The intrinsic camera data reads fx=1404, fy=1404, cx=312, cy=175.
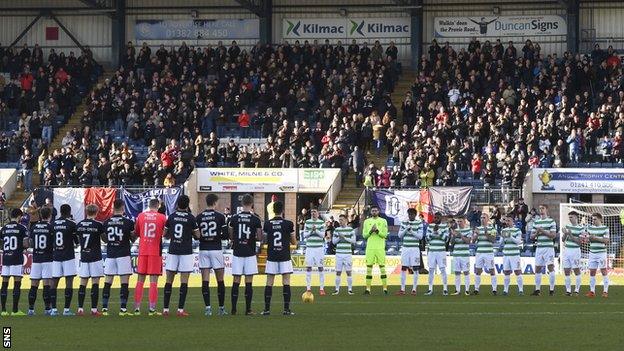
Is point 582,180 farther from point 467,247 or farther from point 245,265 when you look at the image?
point 245,265

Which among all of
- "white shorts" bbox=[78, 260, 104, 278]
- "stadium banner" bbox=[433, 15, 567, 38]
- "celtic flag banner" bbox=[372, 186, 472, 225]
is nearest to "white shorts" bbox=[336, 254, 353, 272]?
"white shorts" bbox=[78, 260, 104, 278]

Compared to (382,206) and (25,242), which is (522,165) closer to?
(382,206)

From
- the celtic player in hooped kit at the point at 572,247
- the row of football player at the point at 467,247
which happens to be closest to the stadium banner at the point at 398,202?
the row of football player at the point at 467,247

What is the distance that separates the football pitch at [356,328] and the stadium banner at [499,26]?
30.5m

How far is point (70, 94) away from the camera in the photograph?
193 ft

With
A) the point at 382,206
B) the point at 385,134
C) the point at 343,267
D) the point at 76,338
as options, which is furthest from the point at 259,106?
the point at 76,338

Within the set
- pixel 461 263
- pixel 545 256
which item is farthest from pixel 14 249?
pixel 545 256

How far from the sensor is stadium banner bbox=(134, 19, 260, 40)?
206ft

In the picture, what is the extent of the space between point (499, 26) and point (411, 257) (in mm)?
27606

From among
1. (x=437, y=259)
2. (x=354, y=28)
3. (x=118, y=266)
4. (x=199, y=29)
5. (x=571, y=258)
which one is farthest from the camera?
(x=199, y=29)

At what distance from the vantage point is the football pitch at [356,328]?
20594 millimetres

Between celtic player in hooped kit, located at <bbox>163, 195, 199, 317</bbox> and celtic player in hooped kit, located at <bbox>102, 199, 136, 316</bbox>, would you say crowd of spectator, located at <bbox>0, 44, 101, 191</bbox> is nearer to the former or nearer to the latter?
celtic player in hooped kit, located at <bbox>102, 199, 136, 316</bbox>

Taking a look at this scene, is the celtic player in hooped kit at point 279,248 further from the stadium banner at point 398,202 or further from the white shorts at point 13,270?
the stadium banner at point 398,202

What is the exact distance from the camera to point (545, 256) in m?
34.1
